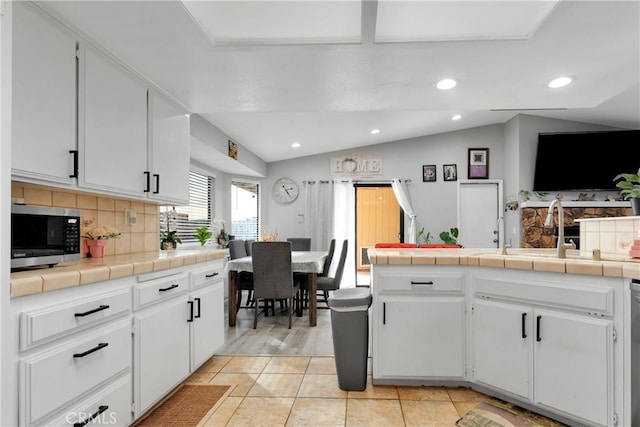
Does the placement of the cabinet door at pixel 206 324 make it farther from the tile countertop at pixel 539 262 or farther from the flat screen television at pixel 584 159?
the flat screen television at pixel 584 159

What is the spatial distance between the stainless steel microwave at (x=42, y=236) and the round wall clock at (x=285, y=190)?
5.45 m

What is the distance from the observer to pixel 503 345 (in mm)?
2230

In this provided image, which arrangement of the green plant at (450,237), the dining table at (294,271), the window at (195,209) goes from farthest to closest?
the green plant at (450,237) → the window at (195,209) → the dining table at (294,271)

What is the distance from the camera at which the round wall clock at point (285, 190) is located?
7.27 m

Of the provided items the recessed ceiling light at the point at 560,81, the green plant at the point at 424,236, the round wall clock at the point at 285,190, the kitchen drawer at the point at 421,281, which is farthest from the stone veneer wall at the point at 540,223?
the kitchen drawer at the point at 421,281

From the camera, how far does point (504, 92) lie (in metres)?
2.89

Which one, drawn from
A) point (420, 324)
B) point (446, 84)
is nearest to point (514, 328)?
point (420, 324)

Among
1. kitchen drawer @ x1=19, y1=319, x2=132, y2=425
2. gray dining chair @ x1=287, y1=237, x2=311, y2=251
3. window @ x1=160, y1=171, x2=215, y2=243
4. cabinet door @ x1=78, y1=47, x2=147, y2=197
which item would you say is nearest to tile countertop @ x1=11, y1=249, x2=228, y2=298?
kitchen drawer @ x1=19, y1=319, x2=132, y2=425

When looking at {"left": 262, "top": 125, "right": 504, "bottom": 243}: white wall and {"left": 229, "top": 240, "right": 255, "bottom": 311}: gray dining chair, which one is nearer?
{"left": 229, "top": 240, "right": 255, "bottom": 311}: gray dining chair

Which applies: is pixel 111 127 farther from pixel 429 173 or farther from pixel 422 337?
pixel 429 173

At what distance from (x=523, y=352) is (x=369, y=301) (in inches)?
37.2

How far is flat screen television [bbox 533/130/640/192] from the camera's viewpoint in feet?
19.2

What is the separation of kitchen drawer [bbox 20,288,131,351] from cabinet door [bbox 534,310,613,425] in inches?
87.3

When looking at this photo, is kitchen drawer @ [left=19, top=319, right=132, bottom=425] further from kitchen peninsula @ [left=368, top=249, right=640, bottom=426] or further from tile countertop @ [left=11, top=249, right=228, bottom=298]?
kitchen peninsula @ [left=368, top=249, right=640, bottom=426]
